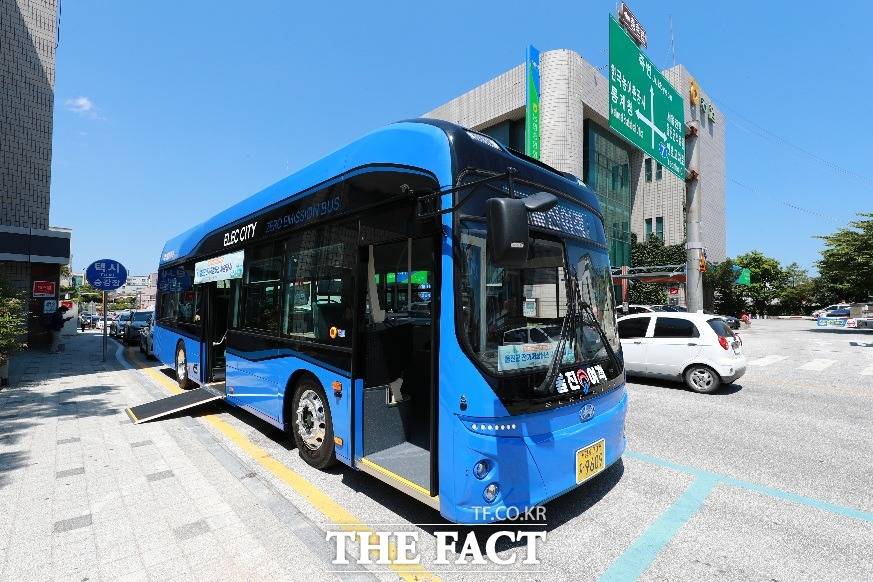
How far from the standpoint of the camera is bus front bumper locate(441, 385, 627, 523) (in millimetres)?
2916

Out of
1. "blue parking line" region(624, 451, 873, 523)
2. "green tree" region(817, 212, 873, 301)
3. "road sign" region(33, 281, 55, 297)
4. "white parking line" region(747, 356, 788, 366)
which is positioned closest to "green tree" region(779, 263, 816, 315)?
"green tree" region(817, 212, 873, 301)

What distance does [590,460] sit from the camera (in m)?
3.47

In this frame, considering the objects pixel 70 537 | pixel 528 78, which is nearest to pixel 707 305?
pixel 528 78

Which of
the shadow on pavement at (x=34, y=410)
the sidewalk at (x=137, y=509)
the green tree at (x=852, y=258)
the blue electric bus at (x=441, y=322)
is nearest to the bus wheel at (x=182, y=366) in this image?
the shadow on pavement at (x=34, y=410)

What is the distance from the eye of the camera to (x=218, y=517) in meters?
3.55

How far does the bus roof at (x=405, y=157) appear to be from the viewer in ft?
10.7

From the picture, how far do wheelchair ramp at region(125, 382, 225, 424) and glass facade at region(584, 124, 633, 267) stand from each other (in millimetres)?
32283

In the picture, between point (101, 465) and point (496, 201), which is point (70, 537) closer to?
point (101, 465)

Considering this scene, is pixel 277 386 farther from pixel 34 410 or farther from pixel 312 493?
pixel 34 410

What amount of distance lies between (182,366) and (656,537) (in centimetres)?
852

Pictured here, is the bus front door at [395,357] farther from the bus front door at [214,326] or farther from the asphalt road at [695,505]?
the bus front door at [214,326]

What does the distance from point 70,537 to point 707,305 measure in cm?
5151

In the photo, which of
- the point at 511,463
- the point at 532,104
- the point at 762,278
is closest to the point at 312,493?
the point at 511,463

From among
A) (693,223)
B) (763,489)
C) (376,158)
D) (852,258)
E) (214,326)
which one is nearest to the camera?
(376,158)
